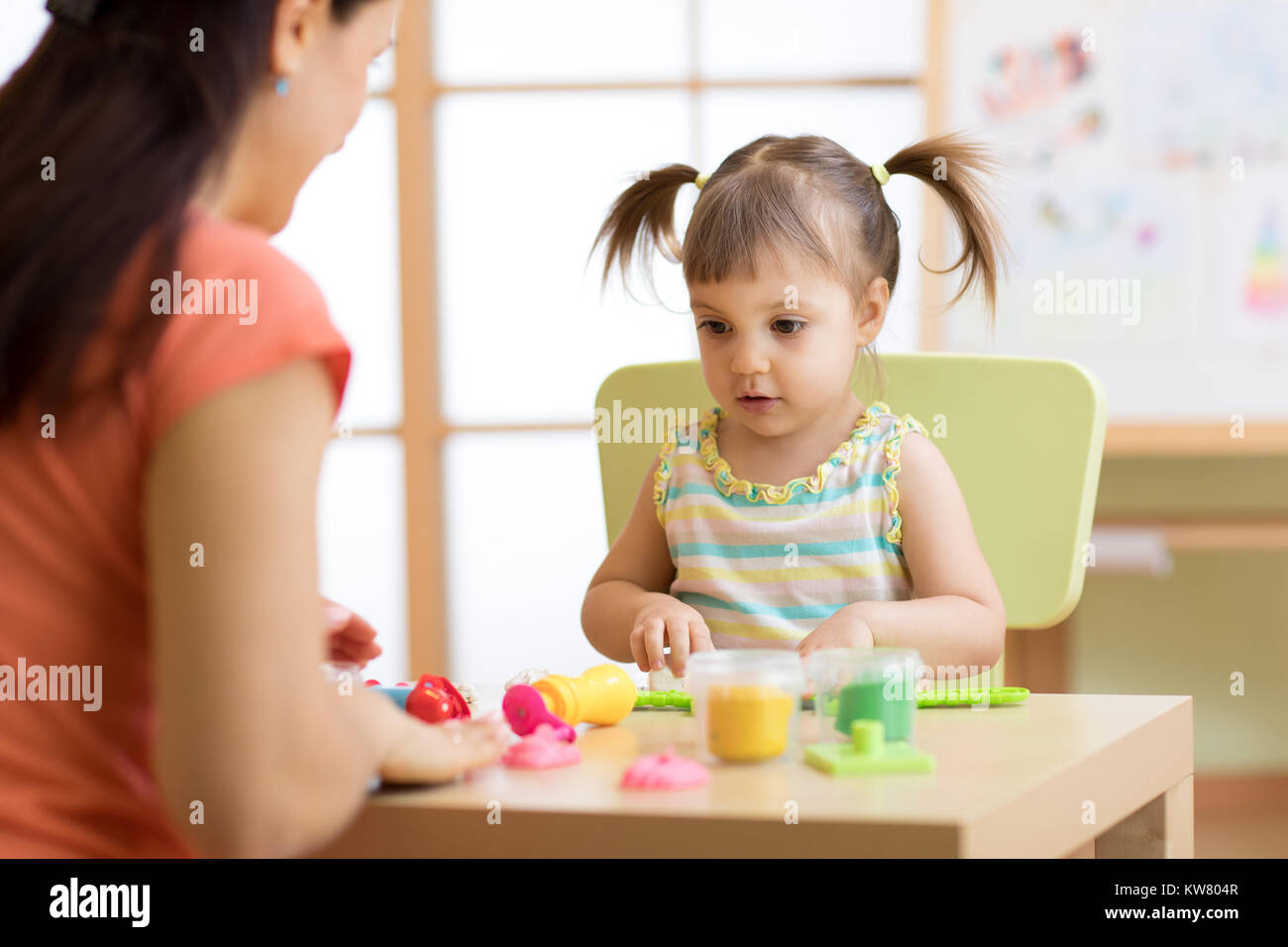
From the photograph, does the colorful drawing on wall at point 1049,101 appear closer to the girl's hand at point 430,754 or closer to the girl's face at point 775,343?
the girl's face at point 775,343

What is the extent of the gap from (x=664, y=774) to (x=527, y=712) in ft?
0.56

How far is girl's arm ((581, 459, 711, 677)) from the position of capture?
105cm

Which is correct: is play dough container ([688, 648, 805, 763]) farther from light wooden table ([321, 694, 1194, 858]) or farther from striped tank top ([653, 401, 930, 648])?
striped tank top ([653, 401, 930, 648])

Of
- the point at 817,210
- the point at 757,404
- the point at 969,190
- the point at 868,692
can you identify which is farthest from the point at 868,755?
the point at 969,190

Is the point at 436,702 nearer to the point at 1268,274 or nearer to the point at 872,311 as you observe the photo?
the point at 872,311

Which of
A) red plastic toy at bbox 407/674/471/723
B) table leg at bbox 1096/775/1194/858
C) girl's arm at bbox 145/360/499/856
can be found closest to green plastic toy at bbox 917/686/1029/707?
table leg at bbox 1096/775/1194/858

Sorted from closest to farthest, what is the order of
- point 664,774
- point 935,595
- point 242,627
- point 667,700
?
1. point 242,627
2. point 664,774
3. point 667,700
4. point 935,595

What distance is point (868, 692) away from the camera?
75 cm

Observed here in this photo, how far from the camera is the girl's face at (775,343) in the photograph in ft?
4.04

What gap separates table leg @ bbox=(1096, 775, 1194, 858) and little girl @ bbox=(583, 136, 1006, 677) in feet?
0.95

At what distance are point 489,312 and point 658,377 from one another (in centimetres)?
163

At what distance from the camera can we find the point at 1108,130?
2.86 metres

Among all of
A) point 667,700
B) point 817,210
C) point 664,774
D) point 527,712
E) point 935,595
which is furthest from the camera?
point 817,210

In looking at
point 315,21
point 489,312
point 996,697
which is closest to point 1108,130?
point 489,312
